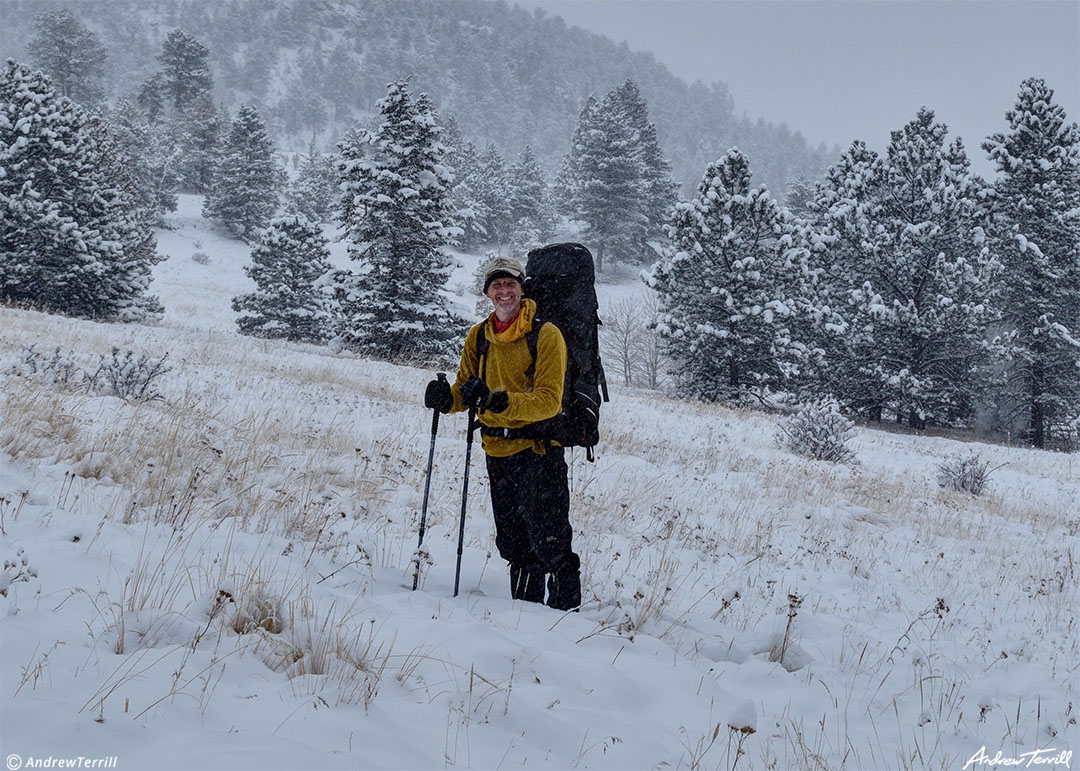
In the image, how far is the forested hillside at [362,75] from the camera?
5349 inches

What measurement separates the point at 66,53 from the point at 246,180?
31.5m

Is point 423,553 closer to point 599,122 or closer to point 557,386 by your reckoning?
point 557,386

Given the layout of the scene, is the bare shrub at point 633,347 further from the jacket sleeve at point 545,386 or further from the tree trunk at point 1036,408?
the jacket sleeve at point 545,386

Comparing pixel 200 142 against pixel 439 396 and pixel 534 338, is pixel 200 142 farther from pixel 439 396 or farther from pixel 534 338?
pixel 534 338

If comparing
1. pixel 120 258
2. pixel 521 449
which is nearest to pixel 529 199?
pixel 120 258

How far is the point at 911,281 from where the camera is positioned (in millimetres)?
26484

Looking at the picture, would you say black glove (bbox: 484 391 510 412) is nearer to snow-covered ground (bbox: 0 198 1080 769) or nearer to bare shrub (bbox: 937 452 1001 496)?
snow-covered ground (bbox: 0 198 1080 769)

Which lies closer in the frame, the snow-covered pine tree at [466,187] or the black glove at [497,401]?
the black glove at [497,401]

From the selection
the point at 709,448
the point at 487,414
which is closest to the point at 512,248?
the point at 709,448

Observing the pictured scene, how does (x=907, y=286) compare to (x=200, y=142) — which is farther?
(x=200, y=142)

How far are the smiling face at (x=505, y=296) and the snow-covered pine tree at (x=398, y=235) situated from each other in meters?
18.8

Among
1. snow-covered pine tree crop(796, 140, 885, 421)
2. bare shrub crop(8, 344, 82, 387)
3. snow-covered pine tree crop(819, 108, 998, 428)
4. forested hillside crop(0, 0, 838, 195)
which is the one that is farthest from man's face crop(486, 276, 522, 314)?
forested hillside crop(0, 0, 838, 195)

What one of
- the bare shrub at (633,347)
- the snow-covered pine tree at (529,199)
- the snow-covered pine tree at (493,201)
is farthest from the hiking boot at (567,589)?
the snow-covered pine tree at (493,201)

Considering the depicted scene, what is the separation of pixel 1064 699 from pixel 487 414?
3611mm
